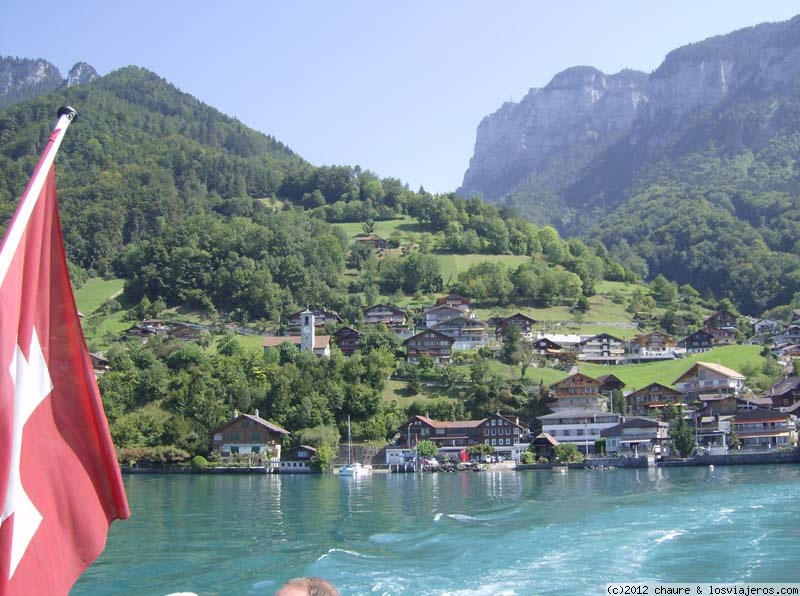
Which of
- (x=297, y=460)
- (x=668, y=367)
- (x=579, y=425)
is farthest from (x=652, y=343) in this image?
(x=297, y=460)

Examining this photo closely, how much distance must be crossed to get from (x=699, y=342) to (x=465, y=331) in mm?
26972

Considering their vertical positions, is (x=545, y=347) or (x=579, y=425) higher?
(x=545, y=347)

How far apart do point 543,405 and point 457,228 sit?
63.8m

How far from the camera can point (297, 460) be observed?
64875mm

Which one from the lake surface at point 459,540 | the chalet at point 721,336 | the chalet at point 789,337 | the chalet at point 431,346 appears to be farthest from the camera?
the chalet at point 721,336

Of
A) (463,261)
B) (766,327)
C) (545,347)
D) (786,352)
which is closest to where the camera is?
(786,352)

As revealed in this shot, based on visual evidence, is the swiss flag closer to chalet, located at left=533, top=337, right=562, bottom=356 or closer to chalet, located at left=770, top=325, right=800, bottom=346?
chalet, located at left=533, top=337, right=562, bottom=356

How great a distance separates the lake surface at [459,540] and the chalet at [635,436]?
24912 mm

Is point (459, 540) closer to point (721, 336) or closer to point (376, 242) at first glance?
point (721, 336)

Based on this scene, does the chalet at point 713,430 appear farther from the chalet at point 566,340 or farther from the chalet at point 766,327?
the chalet at point 766,327

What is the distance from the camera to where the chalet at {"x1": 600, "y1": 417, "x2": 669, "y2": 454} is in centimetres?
6675

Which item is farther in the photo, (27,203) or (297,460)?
(297,460)

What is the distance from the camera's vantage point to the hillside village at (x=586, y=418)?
65.1 m

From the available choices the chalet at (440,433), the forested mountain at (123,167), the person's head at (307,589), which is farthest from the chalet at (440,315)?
the person's head at (307,589)
